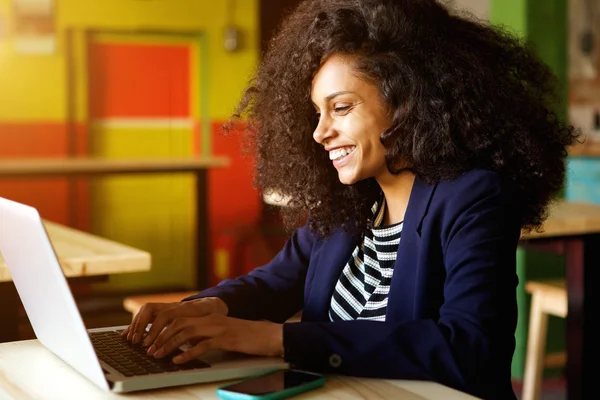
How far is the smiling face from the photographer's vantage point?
5.17ft

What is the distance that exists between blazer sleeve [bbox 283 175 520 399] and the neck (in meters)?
0.22

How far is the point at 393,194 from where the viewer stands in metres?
1.65

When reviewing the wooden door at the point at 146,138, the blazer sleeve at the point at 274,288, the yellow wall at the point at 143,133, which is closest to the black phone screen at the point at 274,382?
the blazer sleeve at the point at 274,288

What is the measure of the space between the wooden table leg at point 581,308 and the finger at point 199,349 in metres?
1.74

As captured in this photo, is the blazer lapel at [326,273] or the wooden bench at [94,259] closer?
the blazer lapel at [326,273]

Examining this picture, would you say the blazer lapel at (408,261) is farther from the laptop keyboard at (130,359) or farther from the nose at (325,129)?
the laptop keyboard at (130,359)

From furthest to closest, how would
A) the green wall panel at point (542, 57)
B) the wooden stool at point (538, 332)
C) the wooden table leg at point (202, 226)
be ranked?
the wooden table leg at point (202, 226), the green wall panel at point (542, 57), the wooden stool at point (538, 332)

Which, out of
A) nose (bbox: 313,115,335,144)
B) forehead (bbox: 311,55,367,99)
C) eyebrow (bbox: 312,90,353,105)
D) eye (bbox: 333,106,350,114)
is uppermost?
forehead (bbox: 311,55,367,99)

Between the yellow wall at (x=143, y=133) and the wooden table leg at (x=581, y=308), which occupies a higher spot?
the yellow wall at (x=143, y=133)

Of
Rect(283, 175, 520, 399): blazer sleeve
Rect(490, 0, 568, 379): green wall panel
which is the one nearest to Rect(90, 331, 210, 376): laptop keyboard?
Rect(283, 175, 520, 399): blazer sleeve

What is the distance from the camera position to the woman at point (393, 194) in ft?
4.11

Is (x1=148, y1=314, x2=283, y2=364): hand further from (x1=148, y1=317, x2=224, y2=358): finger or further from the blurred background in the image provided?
the blurred background

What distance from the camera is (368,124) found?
1.58 metres

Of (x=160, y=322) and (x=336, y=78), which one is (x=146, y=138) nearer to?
(x=336, y=78)
